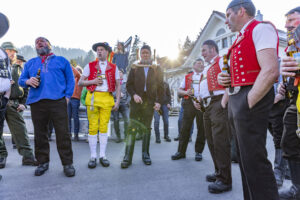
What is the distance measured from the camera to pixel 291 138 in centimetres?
214

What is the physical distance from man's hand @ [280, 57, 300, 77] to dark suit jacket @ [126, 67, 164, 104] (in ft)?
8.49

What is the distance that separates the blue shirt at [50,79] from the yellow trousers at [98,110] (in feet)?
1.56

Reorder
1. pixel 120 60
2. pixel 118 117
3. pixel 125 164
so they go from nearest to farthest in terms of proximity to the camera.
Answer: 1. pixel 125 164
2. pixel 118 117
3. pixel 120 60

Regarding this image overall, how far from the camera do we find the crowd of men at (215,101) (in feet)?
5.11


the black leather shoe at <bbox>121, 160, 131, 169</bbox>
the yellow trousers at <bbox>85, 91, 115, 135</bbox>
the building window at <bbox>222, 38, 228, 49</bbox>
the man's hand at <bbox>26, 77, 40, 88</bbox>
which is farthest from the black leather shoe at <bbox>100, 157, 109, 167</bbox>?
the building window at <bbox>222, 38, 228, 49</bbox>

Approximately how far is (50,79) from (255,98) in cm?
288

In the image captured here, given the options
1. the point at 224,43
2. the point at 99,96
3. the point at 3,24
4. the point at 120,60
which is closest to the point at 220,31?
the point at 224,43

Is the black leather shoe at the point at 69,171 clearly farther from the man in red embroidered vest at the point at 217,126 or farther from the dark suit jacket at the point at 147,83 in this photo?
the man in red embroidered vest at the point at 217,126

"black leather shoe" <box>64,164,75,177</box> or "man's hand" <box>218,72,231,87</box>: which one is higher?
"man's hand" <box>218,72,231,87</box>

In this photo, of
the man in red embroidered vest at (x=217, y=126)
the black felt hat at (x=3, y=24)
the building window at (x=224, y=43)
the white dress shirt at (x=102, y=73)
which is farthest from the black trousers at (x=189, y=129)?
the building window at (x=224, y=43)

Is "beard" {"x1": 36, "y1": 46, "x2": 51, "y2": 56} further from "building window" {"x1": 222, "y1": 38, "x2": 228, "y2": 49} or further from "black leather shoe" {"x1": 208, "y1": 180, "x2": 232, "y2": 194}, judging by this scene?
"building window" {"x1": 222, "y1": 38, "x2": 228, "y2": 49}

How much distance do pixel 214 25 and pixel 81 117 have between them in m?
18.0

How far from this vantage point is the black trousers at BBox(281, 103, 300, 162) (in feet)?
6.95

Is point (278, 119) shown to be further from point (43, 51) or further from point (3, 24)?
point (3, 24)
